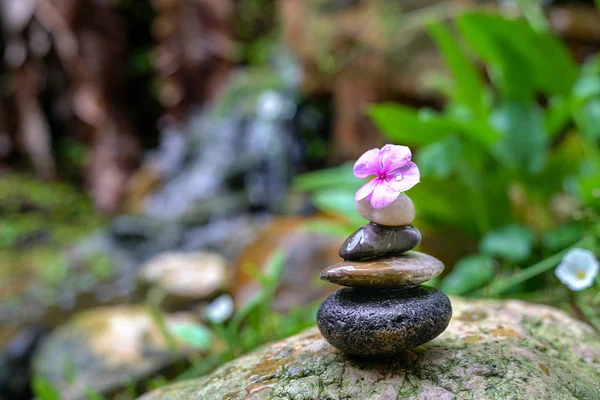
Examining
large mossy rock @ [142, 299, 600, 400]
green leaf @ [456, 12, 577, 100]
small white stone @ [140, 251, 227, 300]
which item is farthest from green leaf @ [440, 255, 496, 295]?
small white stone @ [140, 251, 227, 300]

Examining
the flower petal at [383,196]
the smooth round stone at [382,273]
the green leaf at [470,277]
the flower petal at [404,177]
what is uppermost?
the flower petal at [404,177]

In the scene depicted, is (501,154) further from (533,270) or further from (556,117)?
(533,270)

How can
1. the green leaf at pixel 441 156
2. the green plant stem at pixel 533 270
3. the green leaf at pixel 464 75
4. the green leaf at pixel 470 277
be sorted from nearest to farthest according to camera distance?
the green plant stem at pixel 533 270 < the green leaf at pixel 470 277 < the green leaf at pixel 441 156 < the green leaf at pixel 464 75

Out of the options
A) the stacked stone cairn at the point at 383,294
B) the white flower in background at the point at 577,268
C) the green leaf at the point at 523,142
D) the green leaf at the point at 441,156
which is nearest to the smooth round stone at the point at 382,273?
the stacked stone cairn at the point at 383,294

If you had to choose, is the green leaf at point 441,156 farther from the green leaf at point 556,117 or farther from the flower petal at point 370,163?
the flower petal at point 370,163

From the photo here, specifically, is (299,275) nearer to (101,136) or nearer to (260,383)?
(260,383)

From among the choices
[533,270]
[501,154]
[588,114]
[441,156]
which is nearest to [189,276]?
[441,156]

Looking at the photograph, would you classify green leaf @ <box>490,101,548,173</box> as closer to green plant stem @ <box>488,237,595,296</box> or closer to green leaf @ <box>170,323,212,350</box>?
green plant stem @ <box>488,237,595,296</box>
